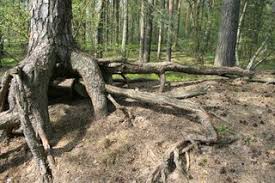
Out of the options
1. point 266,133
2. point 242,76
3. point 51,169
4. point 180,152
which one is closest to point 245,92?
point 242,76

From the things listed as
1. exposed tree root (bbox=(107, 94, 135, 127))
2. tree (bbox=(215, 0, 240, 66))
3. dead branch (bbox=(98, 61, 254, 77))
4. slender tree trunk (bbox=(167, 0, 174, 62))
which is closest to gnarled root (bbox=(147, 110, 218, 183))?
exposed tree root (bbox=(107, 94, 135, 127))

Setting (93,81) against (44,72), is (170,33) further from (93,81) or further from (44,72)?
(44,72)

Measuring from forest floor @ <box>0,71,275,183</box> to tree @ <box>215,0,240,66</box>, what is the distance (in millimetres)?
3246

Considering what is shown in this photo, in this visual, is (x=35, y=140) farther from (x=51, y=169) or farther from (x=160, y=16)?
(x=160, y=16)

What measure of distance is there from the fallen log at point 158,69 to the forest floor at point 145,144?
0.62 m

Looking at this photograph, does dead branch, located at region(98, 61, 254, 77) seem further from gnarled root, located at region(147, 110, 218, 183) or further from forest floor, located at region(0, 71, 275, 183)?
gnarled root, located at region(147, 110, 218, 183)

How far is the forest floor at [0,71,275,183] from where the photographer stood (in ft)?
14.8

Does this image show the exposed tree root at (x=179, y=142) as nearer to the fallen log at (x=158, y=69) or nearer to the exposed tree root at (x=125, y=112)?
the exposed tree root at (x=125, y=112)

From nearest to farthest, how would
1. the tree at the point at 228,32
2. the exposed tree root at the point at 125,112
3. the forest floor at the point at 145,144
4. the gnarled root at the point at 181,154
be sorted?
the gnarled root at the point at 181,154
the forest floor at the point at 145,144
the exposed tree root at the point at 125,112
the tree at the point at 228,32

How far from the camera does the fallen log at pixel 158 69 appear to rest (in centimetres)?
611

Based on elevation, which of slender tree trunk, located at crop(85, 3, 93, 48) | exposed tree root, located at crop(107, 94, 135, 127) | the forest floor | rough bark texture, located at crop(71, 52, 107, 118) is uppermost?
slender tree trunk, located at crop(85, 3, 93, 48)

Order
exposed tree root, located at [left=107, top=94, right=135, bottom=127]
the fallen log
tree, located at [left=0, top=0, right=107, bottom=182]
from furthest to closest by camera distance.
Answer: the fallen log < exposed tree root, located at [left=107, top=94, right=135, bottom=127] < tree, located at [left=0, top=0, right=107, bottom=182]

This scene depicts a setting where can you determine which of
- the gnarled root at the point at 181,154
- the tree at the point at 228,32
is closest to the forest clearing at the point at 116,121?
the gnarled root at the point at 181,154

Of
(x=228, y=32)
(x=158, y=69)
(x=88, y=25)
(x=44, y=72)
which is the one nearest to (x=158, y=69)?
(x=158, y=69)
